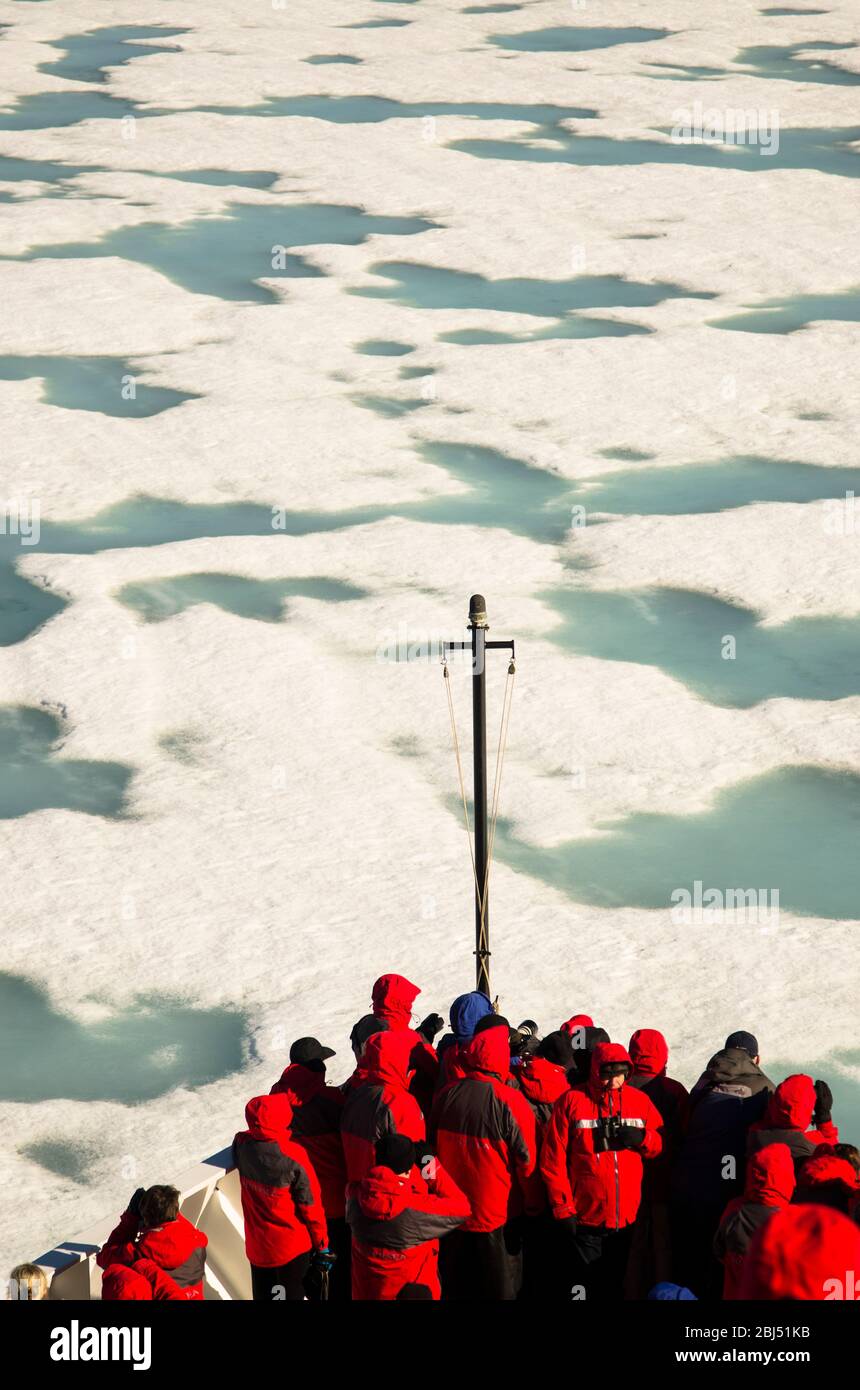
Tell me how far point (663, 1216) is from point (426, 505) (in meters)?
10.9

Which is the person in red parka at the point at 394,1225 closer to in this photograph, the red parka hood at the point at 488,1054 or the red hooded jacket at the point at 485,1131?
the red hooded jacket at the point at 485,1131

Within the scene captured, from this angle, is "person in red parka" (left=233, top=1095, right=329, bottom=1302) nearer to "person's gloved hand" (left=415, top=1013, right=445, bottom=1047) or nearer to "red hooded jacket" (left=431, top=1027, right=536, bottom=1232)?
"red hooded jacket" (left=431, top=1027, right=536, bottom=1232)

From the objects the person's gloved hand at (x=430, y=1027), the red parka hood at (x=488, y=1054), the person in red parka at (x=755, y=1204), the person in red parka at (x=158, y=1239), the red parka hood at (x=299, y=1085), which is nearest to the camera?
the person in red parka at (x=755, y=1204)

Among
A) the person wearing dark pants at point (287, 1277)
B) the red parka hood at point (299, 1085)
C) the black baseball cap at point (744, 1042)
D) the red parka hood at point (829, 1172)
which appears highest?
the red parka hood at point (829, 1172)

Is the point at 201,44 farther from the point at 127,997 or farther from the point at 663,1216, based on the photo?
the point at 663,1216

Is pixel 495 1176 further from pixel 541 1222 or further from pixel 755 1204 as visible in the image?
pixel 755 1204

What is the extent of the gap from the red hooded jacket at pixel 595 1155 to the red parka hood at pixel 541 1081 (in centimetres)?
35

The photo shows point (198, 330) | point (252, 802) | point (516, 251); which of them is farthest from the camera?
point (516, 251)

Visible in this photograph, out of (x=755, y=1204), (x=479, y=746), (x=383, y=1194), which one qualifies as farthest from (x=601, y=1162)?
(x=479, y=746)

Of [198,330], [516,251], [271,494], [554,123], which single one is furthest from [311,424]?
[554,123]

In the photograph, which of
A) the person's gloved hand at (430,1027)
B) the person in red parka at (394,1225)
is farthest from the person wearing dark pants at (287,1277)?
the person's gloved hand at (430,1027)

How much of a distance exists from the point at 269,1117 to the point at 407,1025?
924 mm

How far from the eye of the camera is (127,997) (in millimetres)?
9078

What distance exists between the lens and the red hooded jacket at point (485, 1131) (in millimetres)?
5637
